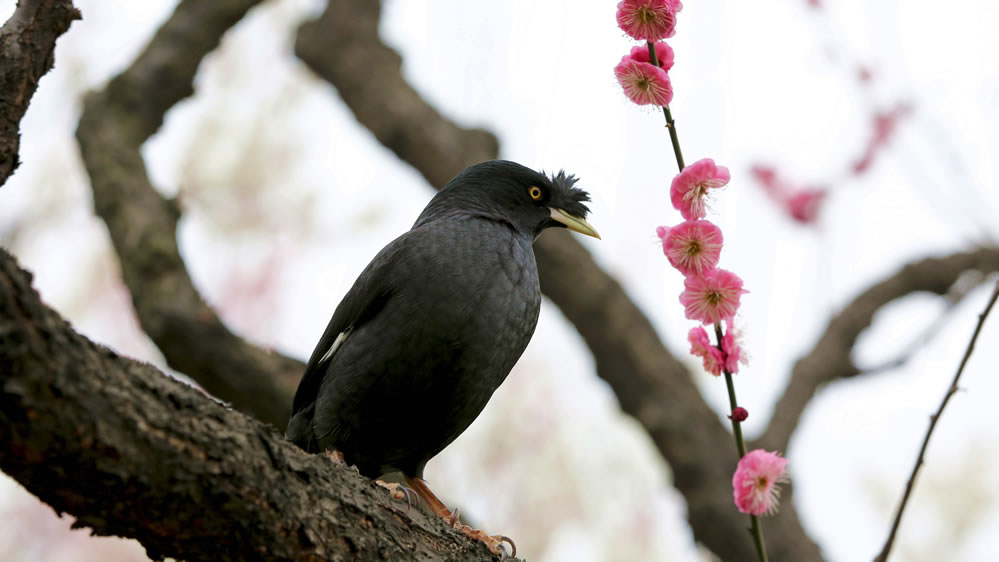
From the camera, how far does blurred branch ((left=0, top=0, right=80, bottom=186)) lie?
7.36 ft

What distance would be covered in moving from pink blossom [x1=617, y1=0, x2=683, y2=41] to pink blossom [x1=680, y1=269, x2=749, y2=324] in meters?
0.60

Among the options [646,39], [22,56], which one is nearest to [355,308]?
[22,56]

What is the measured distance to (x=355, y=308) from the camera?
3734 mm

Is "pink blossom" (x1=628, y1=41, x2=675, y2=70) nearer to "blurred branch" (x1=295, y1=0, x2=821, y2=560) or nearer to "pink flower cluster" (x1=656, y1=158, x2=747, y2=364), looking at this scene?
"pink flower cluster" (x1=656, y1=158, x2=747, y2=364)

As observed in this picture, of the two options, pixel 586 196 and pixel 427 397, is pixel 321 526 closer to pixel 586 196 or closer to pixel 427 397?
pixel 427 397

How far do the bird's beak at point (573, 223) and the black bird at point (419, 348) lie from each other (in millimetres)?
442

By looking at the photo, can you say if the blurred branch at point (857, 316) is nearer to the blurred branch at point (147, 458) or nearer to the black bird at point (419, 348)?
the black bird at point (419, 348)

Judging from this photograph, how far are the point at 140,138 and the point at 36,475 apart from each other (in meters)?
4.48

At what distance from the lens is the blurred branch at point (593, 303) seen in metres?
6.21

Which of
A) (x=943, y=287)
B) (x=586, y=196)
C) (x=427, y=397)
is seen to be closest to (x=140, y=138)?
(x=586, y=196)

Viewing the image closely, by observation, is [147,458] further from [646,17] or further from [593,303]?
[593,303]

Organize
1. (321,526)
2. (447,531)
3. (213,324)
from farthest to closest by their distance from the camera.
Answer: (213,324) < (447,531) < (321,526)

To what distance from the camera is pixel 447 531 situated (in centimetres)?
293

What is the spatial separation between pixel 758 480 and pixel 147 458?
4.69 feet
